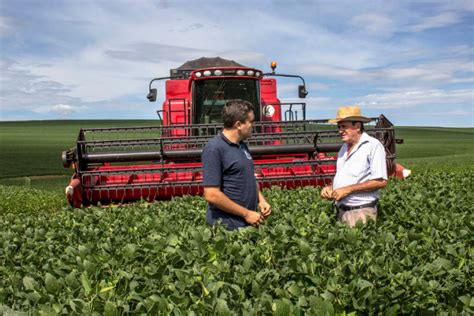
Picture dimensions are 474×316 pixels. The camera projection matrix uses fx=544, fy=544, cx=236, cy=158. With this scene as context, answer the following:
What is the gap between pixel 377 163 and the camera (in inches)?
215

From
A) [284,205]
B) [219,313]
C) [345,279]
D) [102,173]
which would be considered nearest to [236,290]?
[219,313]

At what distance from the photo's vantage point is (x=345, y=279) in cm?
343

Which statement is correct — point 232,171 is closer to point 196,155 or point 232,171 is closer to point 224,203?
point 224,203

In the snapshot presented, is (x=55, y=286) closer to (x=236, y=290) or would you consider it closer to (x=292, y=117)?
(x=236, y=290)

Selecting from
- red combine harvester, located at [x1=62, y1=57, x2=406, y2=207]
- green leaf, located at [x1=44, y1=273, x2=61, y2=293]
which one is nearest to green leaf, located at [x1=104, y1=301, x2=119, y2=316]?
green leaf, located at [x1=44, y1=273, x2=61, y2=293]

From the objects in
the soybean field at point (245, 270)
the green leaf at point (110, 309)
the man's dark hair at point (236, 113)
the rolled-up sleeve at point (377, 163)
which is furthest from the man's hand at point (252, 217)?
the green leaf at point (110, 309)

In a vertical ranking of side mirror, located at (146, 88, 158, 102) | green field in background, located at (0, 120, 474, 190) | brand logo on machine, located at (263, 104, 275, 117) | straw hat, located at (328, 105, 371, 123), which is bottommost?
green field in background, located at (0, 120, 474, 190)

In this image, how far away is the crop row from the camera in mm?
3104

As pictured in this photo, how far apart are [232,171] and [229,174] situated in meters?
0.04

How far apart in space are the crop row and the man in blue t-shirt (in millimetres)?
216

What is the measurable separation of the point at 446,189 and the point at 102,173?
623 centimetres

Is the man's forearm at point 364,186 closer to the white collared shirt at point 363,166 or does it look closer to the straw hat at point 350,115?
the white collared shirt at point 363,166

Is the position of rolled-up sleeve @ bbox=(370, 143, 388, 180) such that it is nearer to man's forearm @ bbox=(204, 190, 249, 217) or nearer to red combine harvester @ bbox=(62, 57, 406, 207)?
man's forearm @ bbox=(204, 190, 249, 217)

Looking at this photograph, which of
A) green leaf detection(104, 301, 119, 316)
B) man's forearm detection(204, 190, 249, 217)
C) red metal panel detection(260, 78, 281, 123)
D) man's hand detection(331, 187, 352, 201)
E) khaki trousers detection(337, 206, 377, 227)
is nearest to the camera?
green leaf detection(104, 301, 119, 316)
